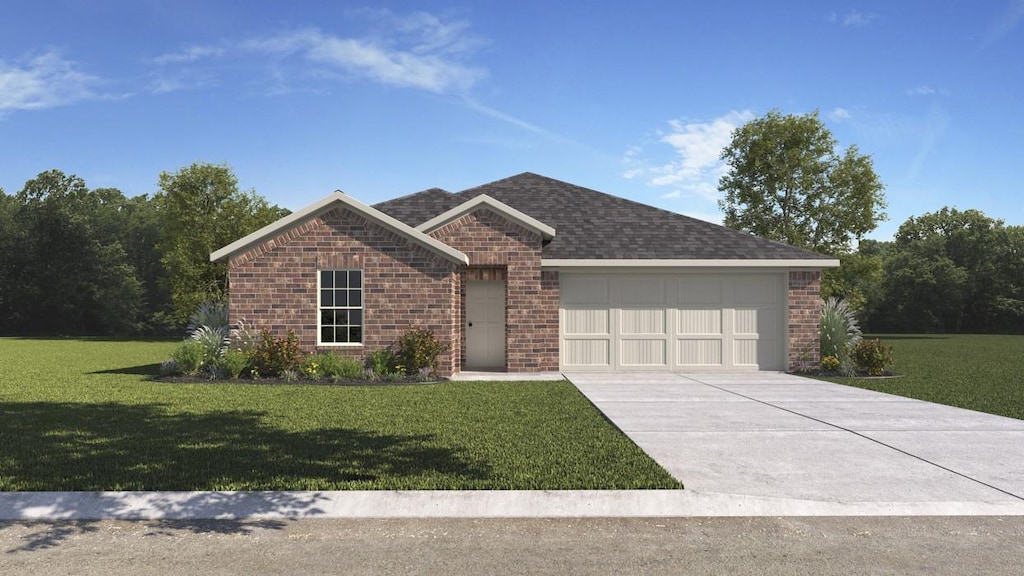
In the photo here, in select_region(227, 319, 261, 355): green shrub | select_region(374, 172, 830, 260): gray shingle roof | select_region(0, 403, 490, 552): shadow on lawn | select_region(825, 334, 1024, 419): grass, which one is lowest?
select_region(825, 334, 1024, 419): grass

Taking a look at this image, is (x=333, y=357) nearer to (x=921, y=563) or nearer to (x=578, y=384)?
(x=578, y=384)

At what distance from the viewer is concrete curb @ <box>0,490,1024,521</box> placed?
5641 millimetres

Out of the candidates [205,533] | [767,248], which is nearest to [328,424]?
[205,533]

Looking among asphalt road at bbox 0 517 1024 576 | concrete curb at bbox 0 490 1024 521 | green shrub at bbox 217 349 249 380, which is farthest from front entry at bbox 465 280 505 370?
asphalt road at bbox 0 517 1024 576

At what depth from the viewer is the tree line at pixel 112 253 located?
139ft

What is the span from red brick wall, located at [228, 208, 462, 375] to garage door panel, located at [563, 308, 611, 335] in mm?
3309

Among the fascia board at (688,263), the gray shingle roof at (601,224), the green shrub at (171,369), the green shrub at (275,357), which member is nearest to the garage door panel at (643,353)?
the fascia board at (688,263)

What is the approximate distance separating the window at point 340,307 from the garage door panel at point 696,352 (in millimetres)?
7989

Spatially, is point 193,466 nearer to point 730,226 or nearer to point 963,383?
point 963,383

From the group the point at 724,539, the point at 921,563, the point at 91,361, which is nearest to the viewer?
the point at 921,563

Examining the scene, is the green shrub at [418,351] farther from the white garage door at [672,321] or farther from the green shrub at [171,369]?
the green shrub at [171,369]

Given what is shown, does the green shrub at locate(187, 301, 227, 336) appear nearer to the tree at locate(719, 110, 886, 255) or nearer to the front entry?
the front entry

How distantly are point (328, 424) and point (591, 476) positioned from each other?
14.6ft

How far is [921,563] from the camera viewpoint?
15.4 feet
